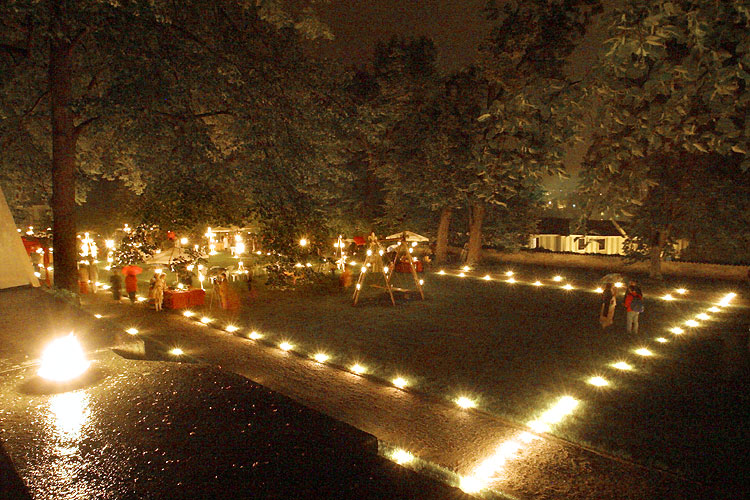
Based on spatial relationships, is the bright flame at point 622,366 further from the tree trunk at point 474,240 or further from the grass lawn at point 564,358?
the tree trunk at point 474,240

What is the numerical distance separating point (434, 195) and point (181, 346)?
66.3ft

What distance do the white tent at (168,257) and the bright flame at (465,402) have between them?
11.5 meters

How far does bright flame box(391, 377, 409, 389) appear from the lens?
8.06 meters

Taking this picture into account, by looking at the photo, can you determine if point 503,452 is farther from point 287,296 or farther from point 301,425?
point 287,296

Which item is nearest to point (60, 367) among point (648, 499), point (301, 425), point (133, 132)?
point (301, 425)

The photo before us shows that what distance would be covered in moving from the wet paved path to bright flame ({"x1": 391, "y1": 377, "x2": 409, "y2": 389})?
5.8 inches

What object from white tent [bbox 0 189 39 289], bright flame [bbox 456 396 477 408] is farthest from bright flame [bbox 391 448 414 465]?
white tent [bbox 0 189 39 289]

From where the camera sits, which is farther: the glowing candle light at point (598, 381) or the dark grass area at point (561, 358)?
the glowing candle light at point (598, 381)

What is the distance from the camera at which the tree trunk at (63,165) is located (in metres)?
12.9

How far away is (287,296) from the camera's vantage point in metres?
18.0

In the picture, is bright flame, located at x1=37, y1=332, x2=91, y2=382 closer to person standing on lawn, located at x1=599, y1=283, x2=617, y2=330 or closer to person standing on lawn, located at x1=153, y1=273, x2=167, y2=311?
person standing on lawn, located at x1=153, y1=273, x2=167, y2=311

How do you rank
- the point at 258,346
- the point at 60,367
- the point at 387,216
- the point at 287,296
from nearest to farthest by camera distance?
the point at 60,367 → the point at 258,346 → the point at 287,296 → the point at 387,216

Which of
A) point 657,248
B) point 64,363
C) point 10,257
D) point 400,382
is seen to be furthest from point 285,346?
point 657,248

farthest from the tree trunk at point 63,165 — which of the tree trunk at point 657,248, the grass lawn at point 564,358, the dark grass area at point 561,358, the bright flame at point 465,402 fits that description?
the tree trunk at point 657,248
